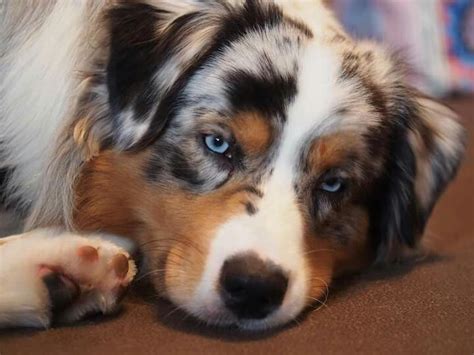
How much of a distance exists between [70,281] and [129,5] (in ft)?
1.76

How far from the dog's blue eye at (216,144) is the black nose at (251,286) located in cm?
23

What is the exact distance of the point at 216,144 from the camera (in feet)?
4.52

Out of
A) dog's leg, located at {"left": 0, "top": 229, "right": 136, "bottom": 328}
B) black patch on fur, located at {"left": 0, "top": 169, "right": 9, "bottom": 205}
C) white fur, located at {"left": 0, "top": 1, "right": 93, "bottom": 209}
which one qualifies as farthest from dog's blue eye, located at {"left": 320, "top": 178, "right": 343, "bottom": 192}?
black patch on fur, located at {"left": 0, "top": 169, "right": 9, "bottom": 205}

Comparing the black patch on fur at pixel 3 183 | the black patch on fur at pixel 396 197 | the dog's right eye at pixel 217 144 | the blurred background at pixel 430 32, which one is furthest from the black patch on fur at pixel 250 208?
the blurred background at pixel 430 32

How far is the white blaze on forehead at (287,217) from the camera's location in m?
1.23

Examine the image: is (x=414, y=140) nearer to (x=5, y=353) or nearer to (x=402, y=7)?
(x=5, y=353)

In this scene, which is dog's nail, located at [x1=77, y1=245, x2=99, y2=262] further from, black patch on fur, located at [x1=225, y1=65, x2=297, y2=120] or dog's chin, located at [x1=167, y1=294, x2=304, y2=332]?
black patch on fur, located at [x1=225, y1=65, x2=297, y2=120]

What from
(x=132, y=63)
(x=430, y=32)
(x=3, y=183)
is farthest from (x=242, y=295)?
(x=430, y=32)

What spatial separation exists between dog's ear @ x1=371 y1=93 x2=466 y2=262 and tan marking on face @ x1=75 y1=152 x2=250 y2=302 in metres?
0.40

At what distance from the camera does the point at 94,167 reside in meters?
1.46

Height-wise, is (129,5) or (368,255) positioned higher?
(129,5)

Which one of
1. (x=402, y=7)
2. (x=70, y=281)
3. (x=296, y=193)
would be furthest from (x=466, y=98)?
(x=70, y=281)

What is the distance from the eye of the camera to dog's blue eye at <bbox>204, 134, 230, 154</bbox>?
1367 mm

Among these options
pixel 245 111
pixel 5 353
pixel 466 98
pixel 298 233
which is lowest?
pixel 466 98
